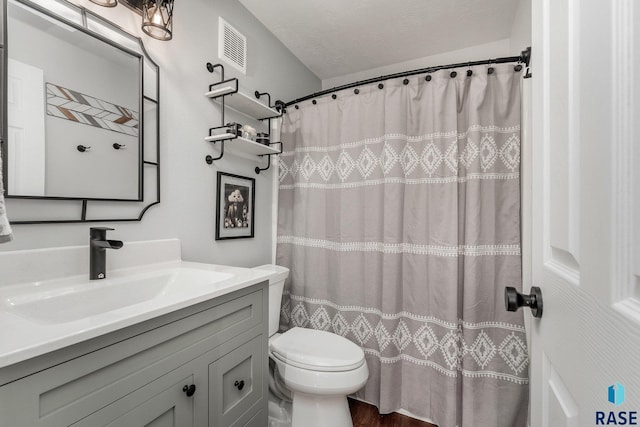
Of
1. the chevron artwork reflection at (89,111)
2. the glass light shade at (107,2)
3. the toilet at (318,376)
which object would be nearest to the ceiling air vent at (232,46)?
the glass light shade at (107,2)

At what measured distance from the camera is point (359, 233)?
1.85 meters

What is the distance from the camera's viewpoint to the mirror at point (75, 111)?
912 millimetres

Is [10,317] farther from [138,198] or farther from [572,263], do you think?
[572,263]

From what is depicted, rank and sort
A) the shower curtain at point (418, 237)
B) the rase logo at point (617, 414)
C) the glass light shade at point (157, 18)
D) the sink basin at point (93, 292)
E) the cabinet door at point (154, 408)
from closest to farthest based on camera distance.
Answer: the rase logo at point (617, 414)
the cabinet door at point (154, 408)
the sink basin at point (93, 292)
the glass light shade at point (157, 18)
the shower curtain at point (418, 237)

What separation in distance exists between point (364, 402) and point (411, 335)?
565mm

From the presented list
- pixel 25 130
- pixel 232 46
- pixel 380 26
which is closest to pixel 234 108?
pixel 232 46

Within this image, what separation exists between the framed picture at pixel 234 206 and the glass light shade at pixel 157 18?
2.25 ft

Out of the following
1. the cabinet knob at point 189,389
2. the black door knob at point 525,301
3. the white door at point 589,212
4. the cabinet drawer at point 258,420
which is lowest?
the cabinet drawer at point 258,420

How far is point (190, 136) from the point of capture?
1483mm

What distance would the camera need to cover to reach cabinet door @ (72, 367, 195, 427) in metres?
0.67

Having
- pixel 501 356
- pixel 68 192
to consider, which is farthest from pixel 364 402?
pixel 68 192

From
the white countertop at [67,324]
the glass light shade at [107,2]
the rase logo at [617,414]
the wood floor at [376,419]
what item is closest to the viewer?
the rase logo at [617,414]

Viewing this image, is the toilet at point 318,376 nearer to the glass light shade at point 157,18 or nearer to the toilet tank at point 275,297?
the toilet tank at point 275,297

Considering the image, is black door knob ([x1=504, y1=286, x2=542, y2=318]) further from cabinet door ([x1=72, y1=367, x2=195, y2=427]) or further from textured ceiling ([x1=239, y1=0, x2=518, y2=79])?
textured ceiling ([x1=239, y1=0, x2=518, y2=79])
